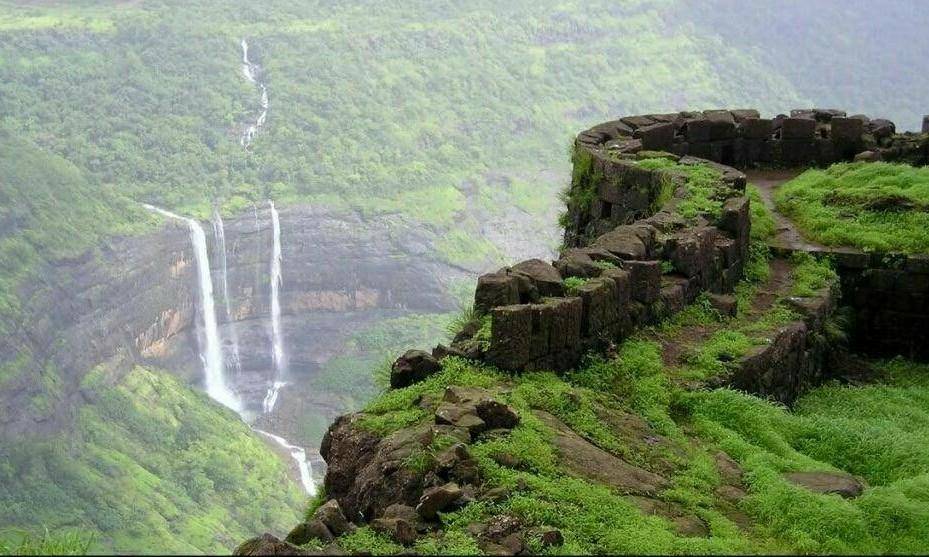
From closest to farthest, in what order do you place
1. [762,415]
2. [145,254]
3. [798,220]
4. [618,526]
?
[618,526], [762,415], [798,220], [145,254]

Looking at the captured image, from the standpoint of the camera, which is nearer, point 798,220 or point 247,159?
point 798,220

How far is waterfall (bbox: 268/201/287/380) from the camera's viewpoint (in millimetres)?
71688

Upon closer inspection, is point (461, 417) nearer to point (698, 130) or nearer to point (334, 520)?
point (334, 520)

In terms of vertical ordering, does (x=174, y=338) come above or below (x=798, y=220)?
below

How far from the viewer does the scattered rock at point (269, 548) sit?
7512mm

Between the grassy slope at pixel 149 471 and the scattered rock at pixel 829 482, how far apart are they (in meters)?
33.0

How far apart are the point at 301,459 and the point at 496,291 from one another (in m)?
47.4

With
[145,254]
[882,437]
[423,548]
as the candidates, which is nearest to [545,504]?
[423,548]

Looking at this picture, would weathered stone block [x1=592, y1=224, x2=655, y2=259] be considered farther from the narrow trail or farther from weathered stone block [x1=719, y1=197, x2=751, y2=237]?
weathered stone block [x1=719, y1=197, x2=751, y2=237]

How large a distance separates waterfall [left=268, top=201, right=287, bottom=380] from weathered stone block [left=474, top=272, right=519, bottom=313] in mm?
59717

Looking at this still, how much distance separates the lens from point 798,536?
364 inches

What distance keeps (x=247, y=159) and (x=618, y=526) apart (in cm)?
7500

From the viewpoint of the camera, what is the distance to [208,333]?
70.5 meters

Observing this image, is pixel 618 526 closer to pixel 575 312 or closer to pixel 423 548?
pixel 423 548
